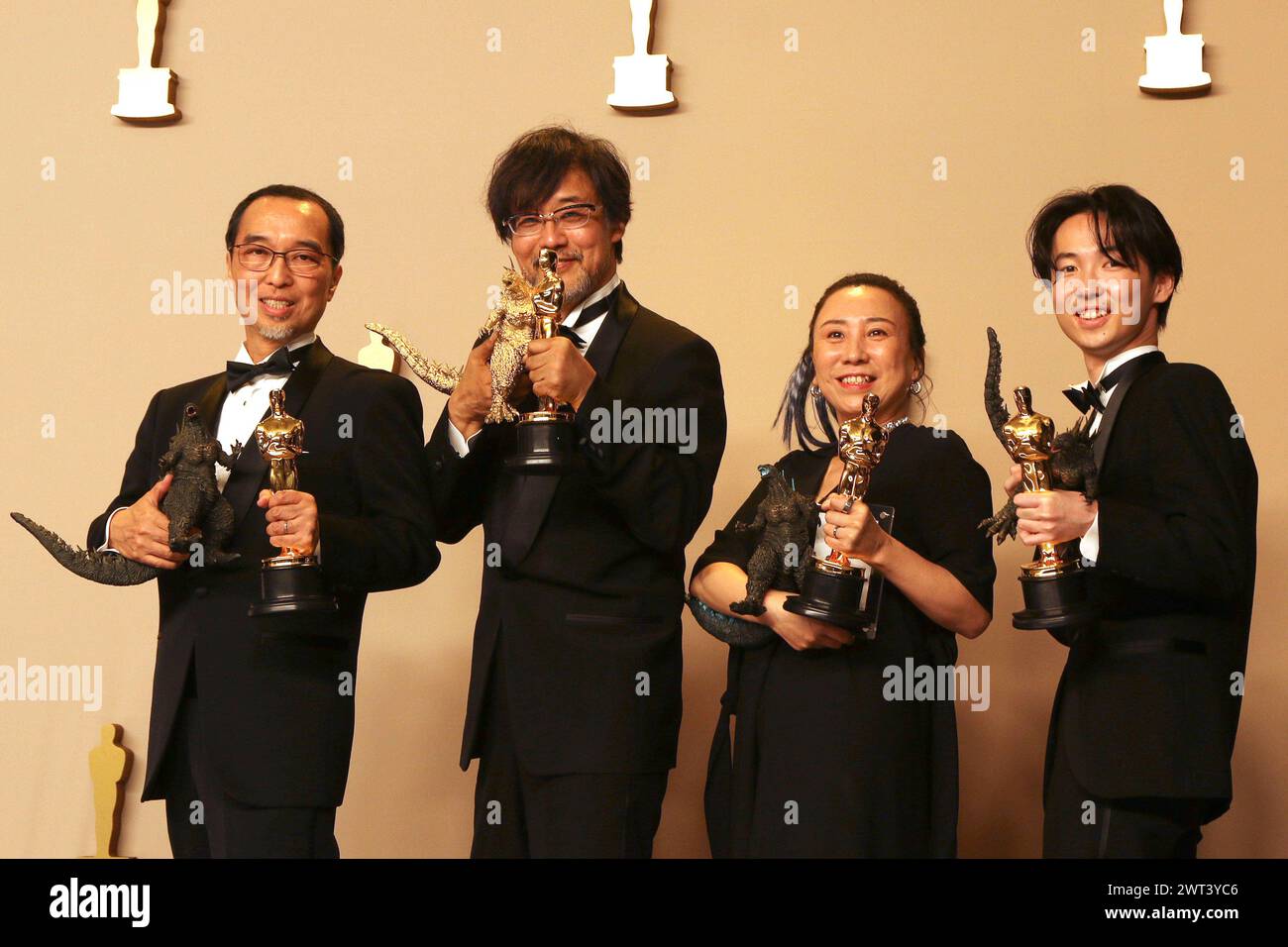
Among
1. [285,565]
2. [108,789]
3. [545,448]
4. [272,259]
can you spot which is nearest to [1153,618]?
[545,448]

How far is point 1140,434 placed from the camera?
9.11 feet

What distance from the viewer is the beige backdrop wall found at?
14.2 feet

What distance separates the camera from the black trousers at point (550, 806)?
283cm

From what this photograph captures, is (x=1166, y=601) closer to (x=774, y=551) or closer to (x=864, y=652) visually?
(x=864, y=652)

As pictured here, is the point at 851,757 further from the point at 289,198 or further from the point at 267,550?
the point at 289,198

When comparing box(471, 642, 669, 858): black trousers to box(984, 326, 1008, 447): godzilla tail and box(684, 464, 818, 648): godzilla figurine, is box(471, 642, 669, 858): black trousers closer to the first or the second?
box(684, 464, 818, 648): godzilla figurine

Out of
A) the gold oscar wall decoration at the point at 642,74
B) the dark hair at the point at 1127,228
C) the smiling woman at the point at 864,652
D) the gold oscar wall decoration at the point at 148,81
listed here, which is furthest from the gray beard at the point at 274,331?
the gold oscar wall decoration at the point at 148,81

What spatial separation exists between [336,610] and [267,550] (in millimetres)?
185

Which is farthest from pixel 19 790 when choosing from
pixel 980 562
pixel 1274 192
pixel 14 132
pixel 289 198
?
pixel 1274 192

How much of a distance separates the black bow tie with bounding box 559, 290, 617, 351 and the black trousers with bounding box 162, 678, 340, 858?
3.20 feet

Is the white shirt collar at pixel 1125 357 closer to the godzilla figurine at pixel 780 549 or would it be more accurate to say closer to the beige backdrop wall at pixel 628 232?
the godzilla figurine at pixel 780 549

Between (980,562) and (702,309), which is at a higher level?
(702,309)
